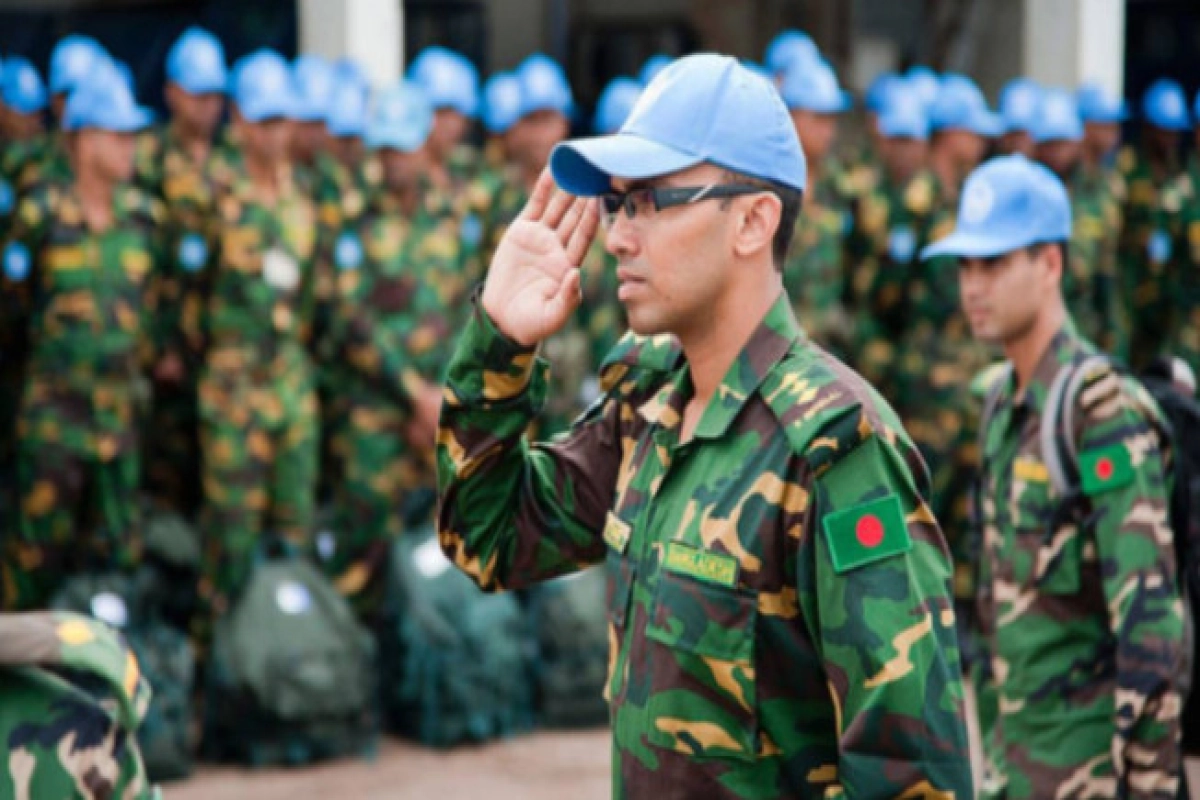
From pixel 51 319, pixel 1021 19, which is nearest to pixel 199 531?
pixel 51 319

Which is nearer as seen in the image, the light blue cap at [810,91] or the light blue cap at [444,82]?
the light blue cap at [444,82]

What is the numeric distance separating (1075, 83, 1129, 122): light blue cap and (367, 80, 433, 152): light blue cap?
14.8 ft

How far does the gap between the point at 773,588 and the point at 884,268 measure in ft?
21.2

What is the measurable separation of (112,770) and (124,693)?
0.10 metres

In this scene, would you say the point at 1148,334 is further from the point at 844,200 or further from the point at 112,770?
the point at 112,770

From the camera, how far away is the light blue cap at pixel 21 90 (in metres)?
8.66

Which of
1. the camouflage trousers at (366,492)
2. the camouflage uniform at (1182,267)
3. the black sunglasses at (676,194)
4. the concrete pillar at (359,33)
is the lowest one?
the camouflage trousers at (366,492)

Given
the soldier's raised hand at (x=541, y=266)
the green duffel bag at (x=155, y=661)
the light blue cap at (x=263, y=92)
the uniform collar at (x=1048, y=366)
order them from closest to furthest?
the soldier's raised hand at (x=541, y=266) → the uniform collar at (x=1048, y=366) → the green duffel bag at (x=155, y=661) → the light blue cap at (x=263, y=92)

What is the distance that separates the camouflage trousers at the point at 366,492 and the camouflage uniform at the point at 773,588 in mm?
4519

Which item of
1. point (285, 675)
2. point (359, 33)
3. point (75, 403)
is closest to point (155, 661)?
point (285, 675)

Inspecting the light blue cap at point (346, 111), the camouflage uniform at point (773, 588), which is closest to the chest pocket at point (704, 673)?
the camouflage uniform at point (773, 588)

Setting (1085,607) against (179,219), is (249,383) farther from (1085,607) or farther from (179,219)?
(1085,607)

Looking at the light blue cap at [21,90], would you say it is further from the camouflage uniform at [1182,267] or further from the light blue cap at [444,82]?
the camouflage uniform at [1182,267]

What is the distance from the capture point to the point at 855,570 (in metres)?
2.47
